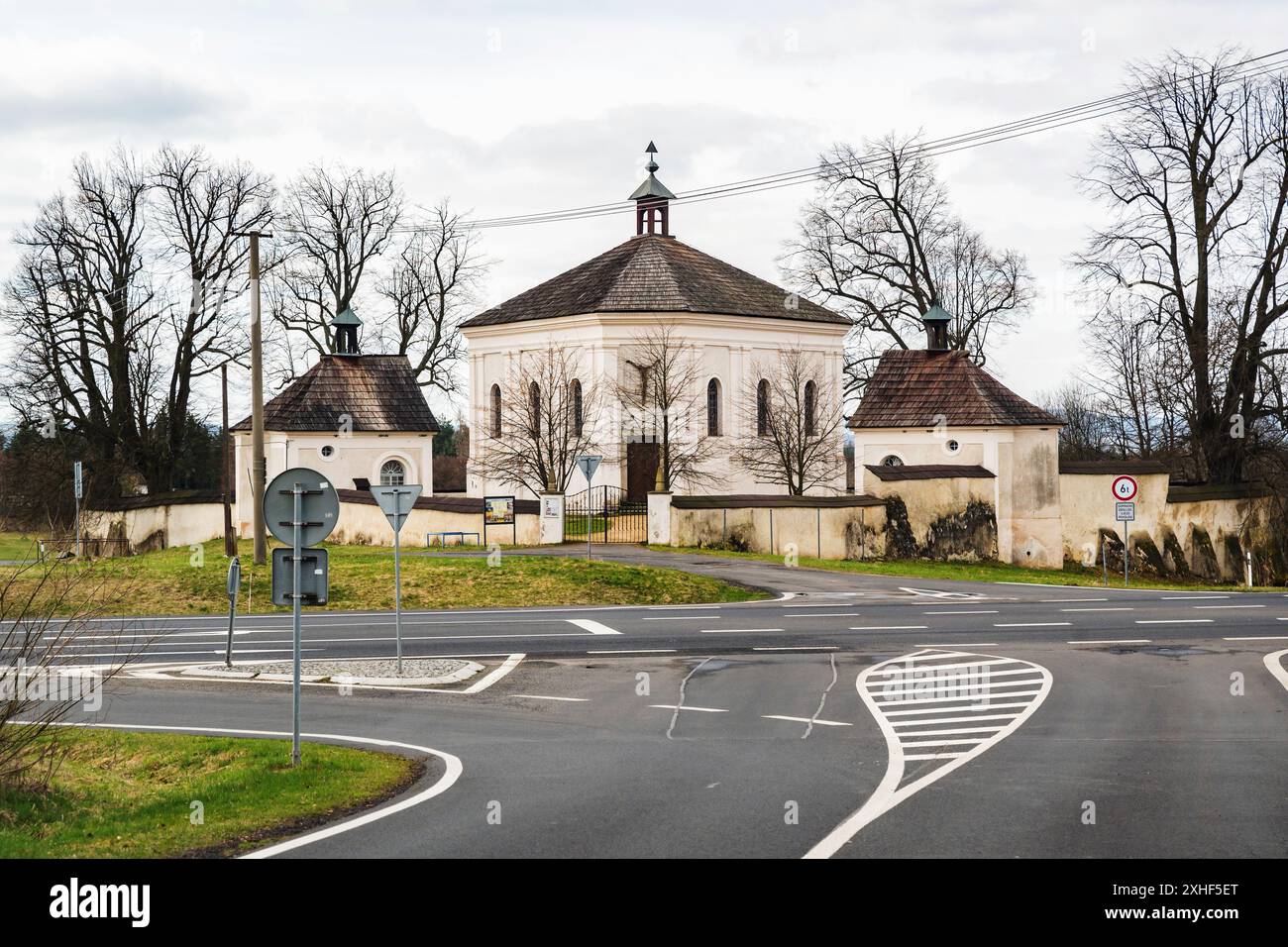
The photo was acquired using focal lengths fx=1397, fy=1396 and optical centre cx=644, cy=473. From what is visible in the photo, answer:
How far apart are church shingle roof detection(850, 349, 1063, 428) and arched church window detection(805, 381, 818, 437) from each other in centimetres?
167

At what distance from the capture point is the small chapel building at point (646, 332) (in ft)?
168

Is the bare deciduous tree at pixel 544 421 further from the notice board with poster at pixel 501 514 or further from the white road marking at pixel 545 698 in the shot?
the white road marking at pixel 545 698

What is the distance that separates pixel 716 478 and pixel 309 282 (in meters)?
27.0

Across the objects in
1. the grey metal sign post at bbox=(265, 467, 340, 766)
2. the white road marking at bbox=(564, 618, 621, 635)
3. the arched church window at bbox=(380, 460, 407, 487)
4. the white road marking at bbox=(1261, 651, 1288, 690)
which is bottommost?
the white road marking at bbox=(1261, 651, 1288, 690)

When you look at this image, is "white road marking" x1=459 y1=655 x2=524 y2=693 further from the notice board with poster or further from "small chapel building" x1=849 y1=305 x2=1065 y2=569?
"small chapel building" x1=849 y1=305 x2=1065 y2=569

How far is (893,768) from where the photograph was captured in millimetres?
12617

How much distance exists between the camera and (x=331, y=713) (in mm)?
16688

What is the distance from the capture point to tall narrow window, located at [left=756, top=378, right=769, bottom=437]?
177 feet

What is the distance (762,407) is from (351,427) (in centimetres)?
1619

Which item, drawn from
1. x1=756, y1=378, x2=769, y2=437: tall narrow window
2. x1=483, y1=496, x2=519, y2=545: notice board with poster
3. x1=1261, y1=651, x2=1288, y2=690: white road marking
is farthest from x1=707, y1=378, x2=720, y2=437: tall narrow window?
x1=1261, y1=651, x2=1288, y2=690: white road marking

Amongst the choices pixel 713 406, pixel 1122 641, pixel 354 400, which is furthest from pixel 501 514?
pixel 1122 641

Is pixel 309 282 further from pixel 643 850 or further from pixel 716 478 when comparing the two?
pixel 643 850

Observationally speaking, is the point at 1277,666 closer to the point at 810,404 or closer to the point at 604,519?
the point at 604,519
